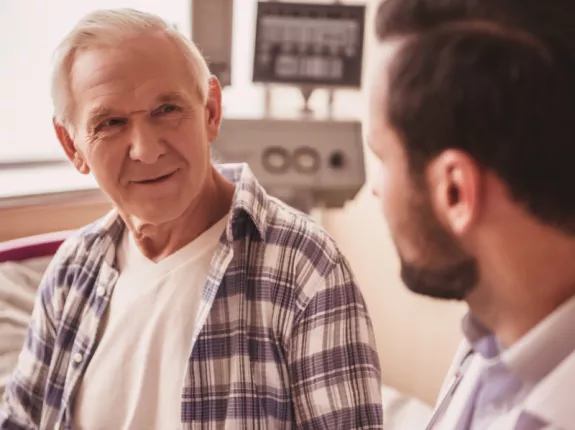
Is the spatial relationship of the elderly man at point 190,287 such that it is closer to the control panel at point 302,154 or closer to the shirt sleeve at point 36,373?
the shirt sleeve at point 36,373

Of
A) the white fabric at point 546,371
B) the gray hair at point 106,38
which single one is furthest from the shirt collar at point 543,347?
the gray hair at point 106,38

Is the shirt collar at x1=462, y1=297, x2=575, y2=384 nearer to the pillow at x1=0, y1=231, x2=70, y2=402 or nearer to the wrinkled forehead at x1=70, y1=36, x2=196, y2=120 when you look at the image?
the wrinkled forehead at x1=70, y1=36, x2=196, y2=120

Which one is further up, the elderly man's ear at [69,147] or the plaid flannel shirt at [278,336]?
the elderly man's ear at [69,147]

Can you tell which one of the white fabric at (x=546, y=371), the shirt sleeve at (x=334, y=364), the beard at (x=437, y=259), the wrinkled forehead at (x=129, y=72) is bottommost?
the shirt sleeve at (x=334, y=364)

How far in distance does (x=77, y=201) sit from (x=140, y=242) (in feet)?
3.18

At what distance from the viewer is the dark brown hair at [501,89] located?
0.51m

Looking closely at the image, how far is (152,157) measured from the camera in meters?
1.09

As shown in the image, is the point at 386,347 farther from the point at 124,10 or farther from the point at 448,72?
the point at 448,72

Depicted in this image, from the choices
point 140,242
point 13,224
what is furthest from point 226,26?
point 140,242

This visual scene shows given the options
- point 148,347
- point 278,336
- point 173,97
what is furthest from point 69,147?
point 278,336

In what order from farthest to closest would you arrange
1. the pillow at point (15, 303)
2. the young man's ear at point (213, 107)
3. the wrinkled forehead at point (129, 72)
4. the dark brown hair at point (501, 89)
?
the pillow at point (15, 303)
the young man's ear at point (213, 107)
the wrinkled forehead at point (129, 72)
the dark brown hair at point (501, 89)

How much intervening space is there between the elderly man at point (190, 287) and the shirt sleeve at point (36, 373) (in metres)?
0.12

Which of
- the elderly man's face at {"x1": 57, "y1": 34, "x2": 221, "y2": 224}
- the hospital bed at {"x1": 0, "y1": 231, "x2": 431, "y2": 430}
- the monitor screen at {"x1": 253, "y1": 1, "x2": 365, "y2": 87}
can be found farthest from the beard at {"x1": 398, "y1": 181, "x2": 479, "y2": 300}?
the monitor screen at {"x1": 253, "y1": 1, "x2": 365, "y2": 87}

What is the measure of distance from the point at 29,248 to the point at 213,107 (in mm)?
848
